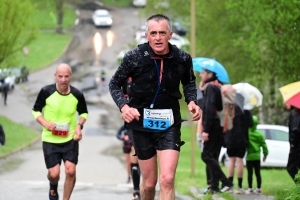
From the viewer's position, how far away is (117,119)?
46.4 m

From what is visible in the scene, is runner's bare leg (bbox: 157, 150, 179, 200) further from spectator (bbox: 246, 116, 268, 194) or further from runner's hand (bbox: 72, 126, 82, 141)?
spectator (bbox: 246, 116, 268, 194)

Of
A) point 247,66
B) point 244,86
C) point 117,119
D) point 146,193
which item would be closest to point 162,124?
point 146,193

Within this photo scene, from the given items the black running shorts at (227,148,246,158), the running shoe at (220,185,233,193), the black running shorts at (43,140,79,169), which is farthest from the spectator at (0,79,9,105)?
the black running shorts at (43,140,79,169)

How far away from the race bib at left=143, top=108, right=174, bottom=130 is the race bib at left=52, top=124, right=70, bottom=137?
2.93m

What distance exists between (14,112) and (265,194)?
111 feet

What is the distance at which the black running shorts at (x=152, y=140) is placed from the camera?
27.5 ft

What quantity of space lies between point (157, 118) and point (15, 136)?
2959cm

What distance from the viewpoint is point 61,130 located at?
36.6 feet

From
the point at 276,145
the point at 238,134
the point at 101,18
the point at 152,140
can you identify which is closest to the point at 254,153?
the point at 238,134

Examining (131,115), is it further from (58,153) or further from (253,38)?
Result: (253,38)

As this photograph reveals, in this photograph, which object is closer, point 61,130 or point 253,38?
point 61,130

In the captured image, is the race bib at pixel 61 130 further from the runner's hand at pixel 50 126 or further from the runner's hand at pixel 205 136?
the runner's hand at pixel 205 136

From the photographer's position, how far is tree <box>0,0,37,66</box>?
105ft

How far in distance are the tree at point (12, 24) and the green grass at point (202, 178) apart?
810 centimetres
